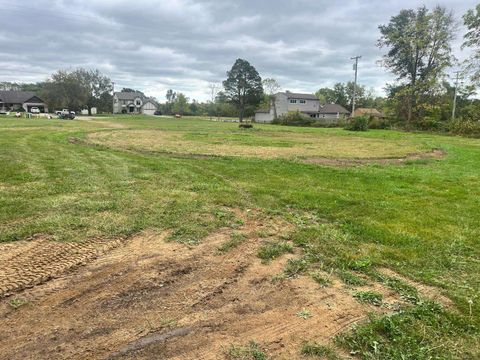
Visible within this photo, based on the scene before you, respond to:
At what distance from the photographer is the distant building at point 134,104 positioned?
9944cm

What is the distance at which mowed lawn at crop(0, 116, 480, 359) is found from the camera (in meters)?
3.17

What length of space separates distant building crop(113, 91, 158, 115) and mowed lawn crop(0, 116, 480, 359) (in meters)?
91.9

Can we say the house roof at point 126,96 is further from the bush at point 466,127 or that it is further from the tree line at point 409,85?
the bush at point 466,127

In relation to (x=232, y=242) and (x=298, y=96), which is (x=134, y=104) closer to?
(x=298, y=96)

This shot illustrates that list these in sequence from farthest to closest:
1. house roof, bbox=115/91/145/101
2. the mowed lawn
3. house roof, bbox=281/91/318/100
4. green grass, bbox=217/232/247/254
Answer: house roof, bbox=115/91/145/101, house roof, bbox=281/91/318/100, green grass, bbox=217/232/247/254, the mowed lawn

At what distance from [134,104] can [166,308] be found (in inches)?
4117

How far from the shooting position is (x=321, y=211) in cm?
655

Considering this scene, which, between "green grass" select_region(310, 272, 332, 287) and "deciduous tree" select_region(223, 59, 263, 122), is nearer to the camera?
"green grass" select_region(310, 272, 332, 287)

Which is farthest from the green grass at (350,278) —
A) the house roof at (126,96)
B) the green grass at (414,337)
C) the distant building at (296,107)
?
the house roof at (126,96)

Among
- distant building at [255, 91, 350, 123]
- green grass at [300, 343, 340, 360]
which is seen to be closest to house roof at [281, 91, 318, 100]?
distant building at [255, 91, 350, 123]

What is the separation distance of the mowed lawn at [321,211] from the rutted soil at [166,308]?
0.47 metres

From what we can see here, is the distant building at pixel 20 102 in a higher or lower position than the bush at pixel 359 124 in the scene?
higher

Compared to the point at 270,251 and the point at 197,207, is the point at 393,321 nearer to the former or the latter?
the point at 270,251

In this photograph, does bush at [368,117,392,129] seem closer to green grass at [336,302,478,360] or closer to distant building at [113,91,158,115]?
green grass at [336,302,478,360]
